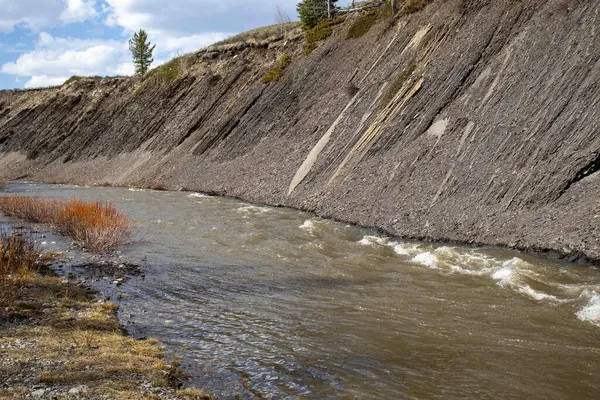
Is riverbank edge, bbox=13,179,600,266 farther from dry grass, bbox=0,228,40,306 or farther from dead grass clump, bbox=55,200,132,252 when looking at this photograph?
dry grass, bbox=0,228,40,306

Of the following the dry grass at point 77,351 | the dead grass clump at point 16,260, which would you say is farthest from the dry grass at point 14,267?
the dry grass at point 77,351

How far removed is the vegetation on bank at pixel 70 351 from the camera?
6.36 metres

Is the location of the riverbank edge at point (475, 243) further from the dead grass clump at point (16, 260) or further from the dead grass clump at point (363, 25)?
the dead grass clump at point (363, 25)

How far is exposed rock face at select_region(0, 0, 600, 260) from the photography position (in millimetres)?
16000

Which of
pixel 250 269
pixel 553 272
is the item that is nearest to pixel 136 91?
pixel 250 269

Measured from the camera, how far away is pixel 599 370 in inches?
301

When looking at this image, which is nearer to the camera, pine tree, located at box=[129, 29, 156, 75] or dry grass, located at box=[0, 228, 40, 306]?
dry grass, located at box=[0, 228, 40, 306]

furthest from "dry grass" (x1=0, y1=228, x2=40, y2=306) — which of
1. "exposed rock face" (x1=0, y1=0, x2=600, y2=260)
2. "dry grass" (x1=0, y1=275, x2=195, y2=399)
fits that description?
"exposed rock face" (x1=0, y1=0, x2=600, y2=260)

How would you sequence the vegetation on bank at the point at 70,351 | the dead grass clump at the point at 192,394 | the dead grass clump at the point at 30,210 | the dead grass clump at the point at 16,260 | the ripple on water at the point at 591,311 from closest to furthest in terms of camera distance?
the vegetation on bank at the point at 70,351
the dead grass clump at the point at 192,394
the ripple on water at the point at 591,311
the dead grass clump at the point at 16,260
the dead grass clump at the point at 30,210

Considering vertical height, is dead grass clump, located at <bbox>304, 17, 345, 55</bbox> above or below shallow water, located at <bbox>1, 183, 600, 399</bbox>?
above

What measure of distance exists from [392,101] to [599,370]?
64.2 ft

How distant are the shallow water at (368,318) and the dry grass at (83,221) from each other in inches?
33.1

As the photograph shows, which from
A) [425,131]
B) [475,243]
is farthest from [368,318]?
[425,131]

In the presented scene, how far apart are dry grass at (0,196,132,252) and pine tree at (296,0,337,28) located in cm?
2763
